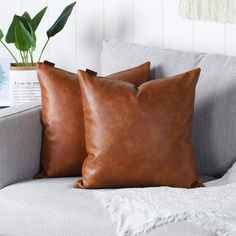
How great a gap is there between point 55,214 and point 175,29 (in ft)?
3.74

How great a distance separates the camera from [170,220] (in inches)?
72.1

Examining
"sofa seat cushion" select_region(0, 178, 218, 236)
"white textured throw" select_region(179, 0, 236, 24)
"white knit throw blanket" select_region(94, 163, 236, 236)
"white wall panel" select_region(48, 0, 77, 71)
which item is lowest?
"sofa seat cushion" select_region(0, 178, 218, 236)

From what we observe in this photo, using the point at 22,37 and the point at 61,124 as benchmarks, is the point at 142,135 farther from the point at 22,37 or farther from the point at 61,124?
the point at 22,37

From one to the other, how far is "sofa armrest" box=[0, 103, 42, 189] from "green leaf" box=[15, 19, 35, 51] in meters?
0.41

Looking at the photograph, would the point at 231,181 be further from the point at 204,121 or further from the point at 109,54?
the point at 109,54

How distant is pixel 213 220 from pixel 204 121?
0.61 metres

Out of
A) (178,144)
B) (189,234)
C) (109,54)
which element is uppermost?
(109,54)

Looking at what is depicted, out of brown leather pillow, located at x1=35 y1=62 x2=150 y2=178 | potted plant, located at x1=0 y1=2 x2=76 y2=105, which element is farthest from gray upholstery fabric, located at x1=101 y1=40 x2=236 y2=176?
potted plant, located at x1=0 y1=2 x2=76 y2=105

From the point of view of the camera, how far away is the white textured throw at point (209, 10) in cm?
263

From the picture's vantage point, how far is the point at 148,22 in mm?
2869

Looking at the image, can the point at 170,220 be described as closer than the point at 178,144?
Yes

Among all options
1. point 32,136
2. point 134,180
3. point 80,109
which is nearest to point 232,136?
point 134,180

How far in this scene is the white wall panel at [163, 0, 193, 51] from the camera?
278 centimetres

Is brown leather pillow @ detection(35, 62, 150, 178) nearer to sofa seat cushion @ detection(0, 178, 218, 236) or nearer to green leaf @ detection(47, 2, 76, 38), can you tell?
sofa seat cushion @ detection(0, 178, 218, 236)
